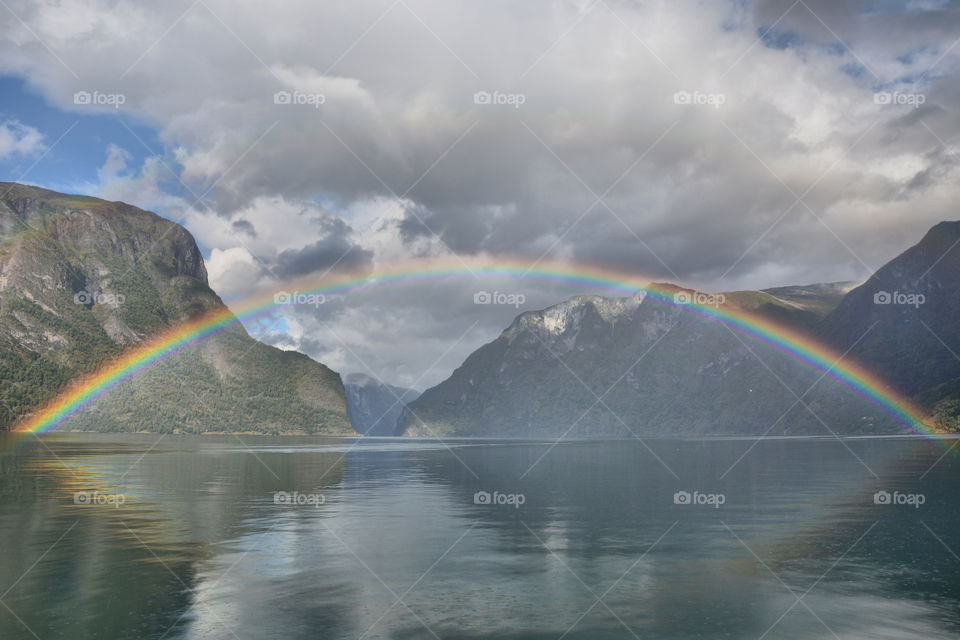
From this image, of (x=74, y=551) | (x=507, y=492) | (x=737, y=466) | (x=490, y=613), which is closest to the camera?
(x=490, y=613)

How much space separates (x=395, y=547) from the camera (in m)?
39.4

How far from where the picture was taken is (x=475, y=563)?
35.0m

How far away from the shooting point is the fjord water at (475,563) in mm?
24422

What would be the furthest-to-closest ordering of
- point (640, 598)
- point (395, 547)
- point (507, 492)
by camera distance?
point (507, 492) → point (395, 547) → point (640, 598)

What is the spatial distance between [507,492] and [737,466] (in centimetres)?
5814

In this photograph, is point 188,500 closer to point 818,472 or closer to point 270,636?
point 270,636

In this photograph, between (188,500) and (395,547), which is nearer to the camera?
(395,547)

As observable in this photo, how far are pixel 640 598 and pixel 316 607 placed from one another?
1341cm

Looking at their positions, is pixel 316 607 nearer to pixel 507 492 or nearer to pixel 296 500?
pixel 296 500

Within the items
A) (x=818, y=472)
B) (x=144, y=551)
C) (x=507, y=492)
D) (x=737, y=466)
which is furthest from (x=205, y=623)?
(x=737, y=466)

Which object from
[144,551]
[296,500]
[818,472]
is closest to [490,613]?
[144,551]

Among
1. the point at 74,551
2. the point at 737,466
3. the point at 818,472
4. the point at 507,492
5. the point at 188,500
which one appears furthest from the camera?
the point at 737,466

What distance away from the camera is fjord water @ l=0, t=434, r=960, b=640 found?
961 inches

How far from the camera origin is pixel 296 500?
6181cm
